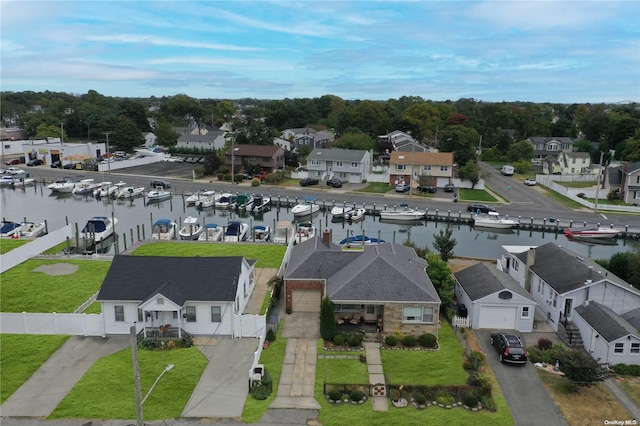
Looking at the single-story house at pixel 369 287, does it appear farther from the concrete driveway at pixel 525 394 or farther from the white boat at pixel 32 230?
the white boat at pixel 32 230

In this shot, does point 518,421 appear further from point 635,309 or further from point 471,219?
point 471,219

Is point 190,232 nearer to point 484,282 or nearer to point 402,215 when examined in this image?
point 402,215

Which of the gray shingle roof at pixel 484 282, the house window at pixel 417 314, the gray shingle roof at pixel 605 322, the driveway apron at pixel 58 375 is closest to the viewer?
the driveway apron at pixel 58 375

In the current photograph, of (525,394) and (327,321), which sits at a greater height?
(327,321)

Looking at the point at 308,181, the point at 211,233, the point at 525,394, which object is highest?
the point at 308,181

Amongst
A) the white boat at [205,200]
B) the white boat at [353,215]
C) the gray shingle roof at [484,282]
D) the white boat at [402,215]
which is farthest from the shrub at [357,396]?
the white boat at [205,200]

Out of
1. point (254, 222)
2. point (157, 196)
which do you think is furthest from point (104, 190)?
point (254, 222)
